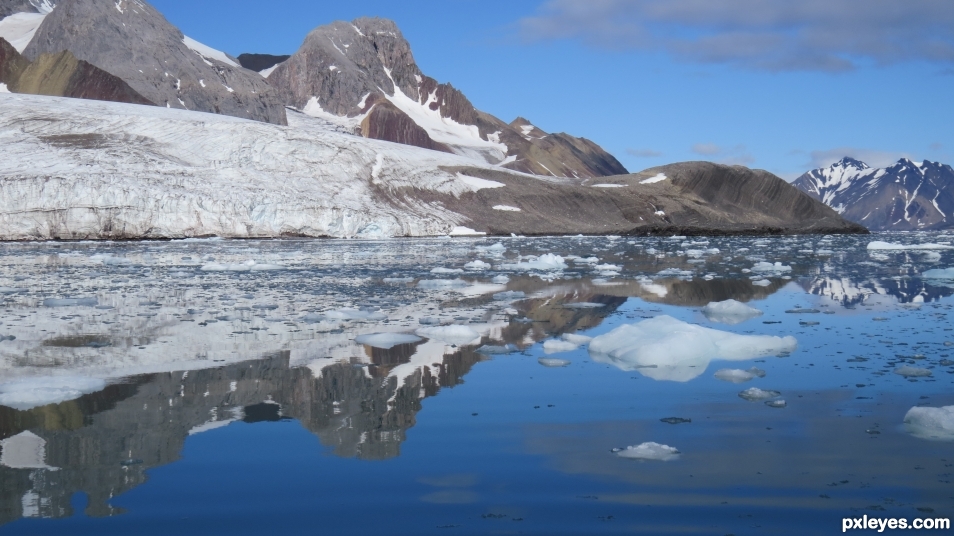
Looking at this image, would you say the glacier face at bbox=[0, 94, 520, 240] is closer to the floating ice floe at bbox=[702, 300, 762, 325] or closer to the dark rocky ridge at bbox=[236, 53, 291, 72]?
the floating ice floe at bbox=[702, 300, 762, 325]

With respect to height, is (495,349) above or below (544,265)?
below

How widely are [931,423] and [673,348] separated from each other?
2062mm

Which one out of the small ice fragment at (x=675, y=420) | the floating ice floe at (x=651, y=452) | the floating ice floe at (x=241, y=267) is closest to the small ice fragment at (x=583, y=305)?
the small ice fragment at (x=675, y=420)

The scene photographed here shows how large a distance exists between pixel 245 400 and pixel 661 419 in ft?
7.47

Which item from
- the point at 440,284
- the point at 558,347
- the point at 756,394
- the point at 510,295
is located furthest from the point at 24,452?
the point at 440,284

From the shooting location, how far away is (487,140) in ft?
500

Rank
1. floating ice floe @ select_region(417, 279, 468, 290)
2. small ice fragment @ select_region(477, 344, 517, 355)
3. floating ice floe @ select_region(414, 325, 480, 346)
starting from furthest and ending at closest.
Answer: floating ice floe @ select_region(417, 279, 468, 290), floating ice floe @ select_region(414, 325, 480, 346), small ice fragment @ select_region(477, 344, 517, 355)

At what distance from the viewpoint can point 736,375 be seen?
5.12 m

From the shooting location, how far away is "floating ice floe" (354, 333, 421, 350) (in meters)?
6.43

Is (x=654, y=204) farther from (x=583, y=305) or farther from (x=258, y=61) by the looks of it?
(x=258, y=61)

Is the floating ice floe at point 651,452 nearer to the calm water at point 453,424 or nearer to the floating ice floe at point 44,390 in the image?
the calm water at point 453,424

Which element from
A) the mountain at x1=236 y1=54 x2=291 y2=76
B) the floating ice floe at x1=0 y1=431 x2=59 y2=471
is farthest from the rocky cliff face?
the floating ice floe at x1=0 y1=431 x2=59 y2=471

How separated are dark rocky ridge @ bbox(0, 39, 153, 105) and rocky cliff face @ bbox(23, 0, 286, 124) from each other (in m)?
7.30

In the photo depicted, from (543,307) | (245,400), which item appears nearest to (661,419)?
(245,400)
